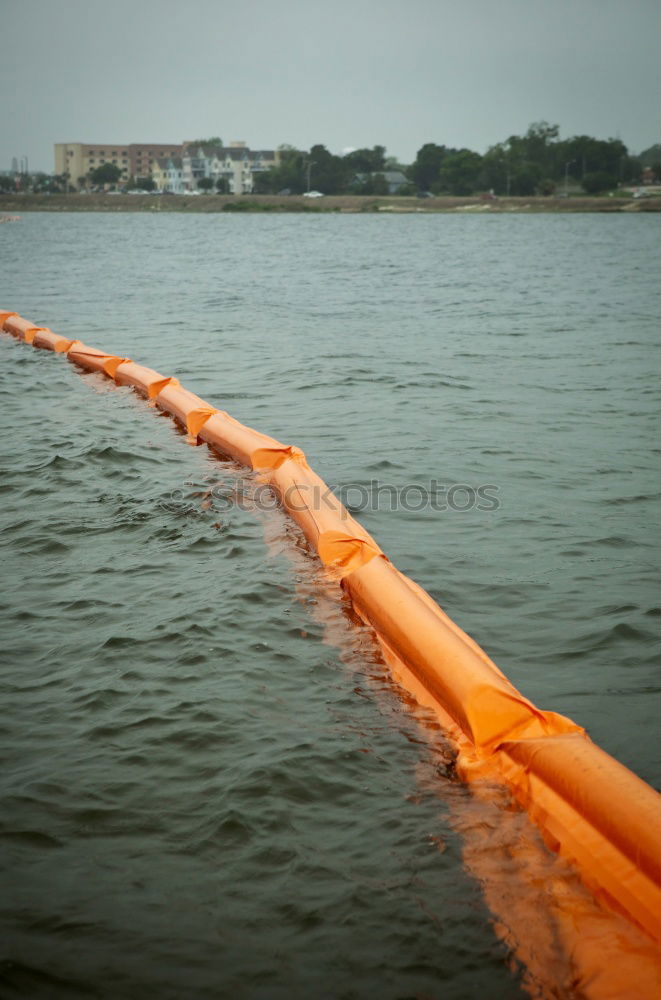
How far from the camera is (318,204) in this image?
367 ft

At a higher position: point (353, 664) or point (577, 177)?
point (577, 177)

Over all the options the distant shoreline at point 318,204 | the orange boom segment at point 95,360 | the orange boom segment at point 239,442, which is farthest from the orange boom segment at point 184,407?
the distant shoreline at point 318,204

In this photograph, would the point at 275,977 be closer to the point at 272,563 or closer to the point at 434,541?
the point at 272,563

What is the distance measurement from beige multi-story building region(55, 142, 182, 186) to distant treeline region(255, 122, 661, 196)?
5243cm

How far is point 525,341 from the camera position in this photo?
52.9 feet

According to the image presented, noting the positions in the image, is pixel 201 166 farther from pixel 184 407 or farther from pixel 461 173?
pixel 184 407

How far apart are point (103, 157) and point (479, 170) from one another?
100083 millimetres

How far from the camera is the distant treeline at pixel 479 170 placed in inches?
4532

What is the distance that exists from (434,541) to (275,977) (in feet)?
13.0

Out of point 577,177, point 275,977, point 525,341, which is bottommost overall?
point 275,977

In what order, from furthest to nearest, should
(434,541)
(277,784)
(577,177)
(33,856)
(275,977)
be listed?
(577,177) → (434,541) → (277,784) → (33,856) → (275,977)

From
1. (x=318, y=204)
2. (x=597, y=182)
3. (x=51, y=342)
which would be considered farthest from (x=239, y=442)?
(x=597, y=182)

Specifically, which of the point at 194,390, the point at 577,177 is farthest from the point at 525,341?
the point at 577,177

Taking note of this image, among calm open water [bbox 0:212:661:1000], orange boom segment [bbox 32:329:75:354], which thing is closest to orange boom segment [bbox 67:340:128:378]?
calm open water [bbox 0:212:661:1000]
